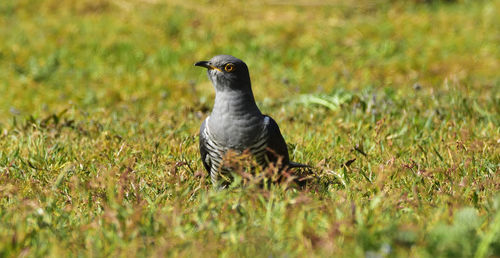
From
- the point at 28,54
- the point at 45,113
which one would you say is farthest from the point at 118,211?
the point at 28,54

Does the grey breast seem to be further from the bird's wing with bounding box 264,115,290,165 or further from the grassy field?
the grassy field

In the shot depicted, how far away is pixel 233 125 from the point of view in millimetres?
3904

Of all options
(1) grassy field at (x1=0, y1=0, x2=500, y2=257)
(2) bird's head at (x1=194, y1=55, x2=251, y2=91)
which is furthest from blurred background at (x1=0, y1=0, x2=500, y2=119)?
(2) bird's head at (x1=194, y1=55, x2=251, y2=91)

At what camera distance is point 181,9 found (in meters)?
12.6

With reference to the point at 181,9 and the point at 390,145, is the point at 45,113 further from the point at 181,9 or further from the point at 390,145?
the point at 181,9

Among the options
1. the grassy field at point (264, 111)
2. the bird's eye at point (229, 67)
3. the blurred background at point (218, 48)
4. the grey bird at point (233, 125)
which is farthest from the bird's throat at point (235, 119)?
the blurred background at point (218, 48)

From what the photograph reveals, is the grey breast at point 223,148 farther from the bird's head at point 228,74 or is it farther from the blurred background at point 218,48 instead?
the blurred background at point 218,48

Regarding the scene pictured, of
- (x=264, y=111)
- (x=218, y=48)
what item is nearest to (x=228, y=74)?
(x=264, y=111)

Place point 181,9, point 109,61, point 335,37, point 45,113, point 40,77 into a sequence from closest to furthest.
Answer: point 45,113, point 40,77, point 109,61, point 335,37, point 181,9

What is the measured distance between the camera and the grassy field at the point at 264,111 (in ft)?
9.10

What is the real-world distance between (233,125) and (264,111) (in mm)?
2873

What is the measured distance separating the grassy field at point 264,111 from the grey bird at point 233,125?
10.9 inches

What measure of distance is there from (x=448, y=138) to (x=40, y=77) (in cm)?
646

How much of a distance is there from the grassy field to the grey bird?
0.28m
